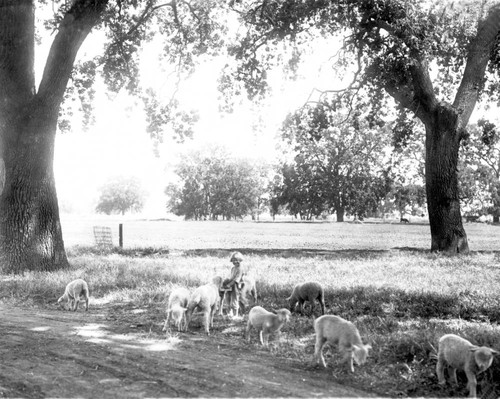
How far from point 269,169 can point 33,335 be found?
95907 mm

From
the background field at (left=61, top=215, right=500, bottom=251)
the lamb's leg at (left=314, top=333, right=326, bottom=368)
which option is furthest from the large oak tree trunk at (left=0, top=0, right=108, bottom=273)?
the background field at (left=61, top=215, right=500, bottom=251)

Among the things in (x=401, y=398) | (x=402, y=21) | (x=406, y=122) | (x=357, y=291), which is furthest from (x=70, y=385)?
(x=406, y=122)

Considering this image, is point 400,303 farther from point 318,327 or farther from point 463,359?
point 463,359

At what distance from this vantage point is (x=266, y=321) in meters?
6.33

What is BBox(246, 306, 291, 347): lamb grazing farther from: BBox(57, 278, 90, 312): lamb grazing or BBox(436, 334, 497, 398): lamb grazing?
BBox(57, 278, 90, 312): lamb grazing

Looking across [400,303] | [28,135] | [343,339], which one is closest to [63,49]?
[28,135]

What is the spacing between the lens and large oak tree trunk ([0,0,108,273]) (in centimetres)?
1288

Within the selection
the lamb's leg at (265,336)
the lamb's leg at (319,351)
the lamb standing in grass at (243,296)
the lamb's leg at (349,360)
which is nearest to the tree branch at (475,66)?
the lamb standing in grass at (243,296)

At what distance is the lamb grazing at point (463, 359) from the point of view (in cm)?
455

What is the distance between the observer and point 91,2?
1348cm

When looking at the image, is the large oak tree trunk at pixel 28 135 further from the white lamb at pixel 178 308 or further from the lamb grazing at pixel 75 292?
the white lamb at pixel 178 308

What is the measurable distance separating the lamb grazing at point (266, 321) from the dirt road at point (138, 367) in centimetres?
25

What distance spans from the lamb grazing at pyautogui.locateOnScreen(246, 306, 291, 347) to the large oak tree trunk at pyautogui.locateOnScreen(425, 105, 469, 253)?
44.6ft

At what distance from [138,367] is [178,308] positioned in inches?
70.7
